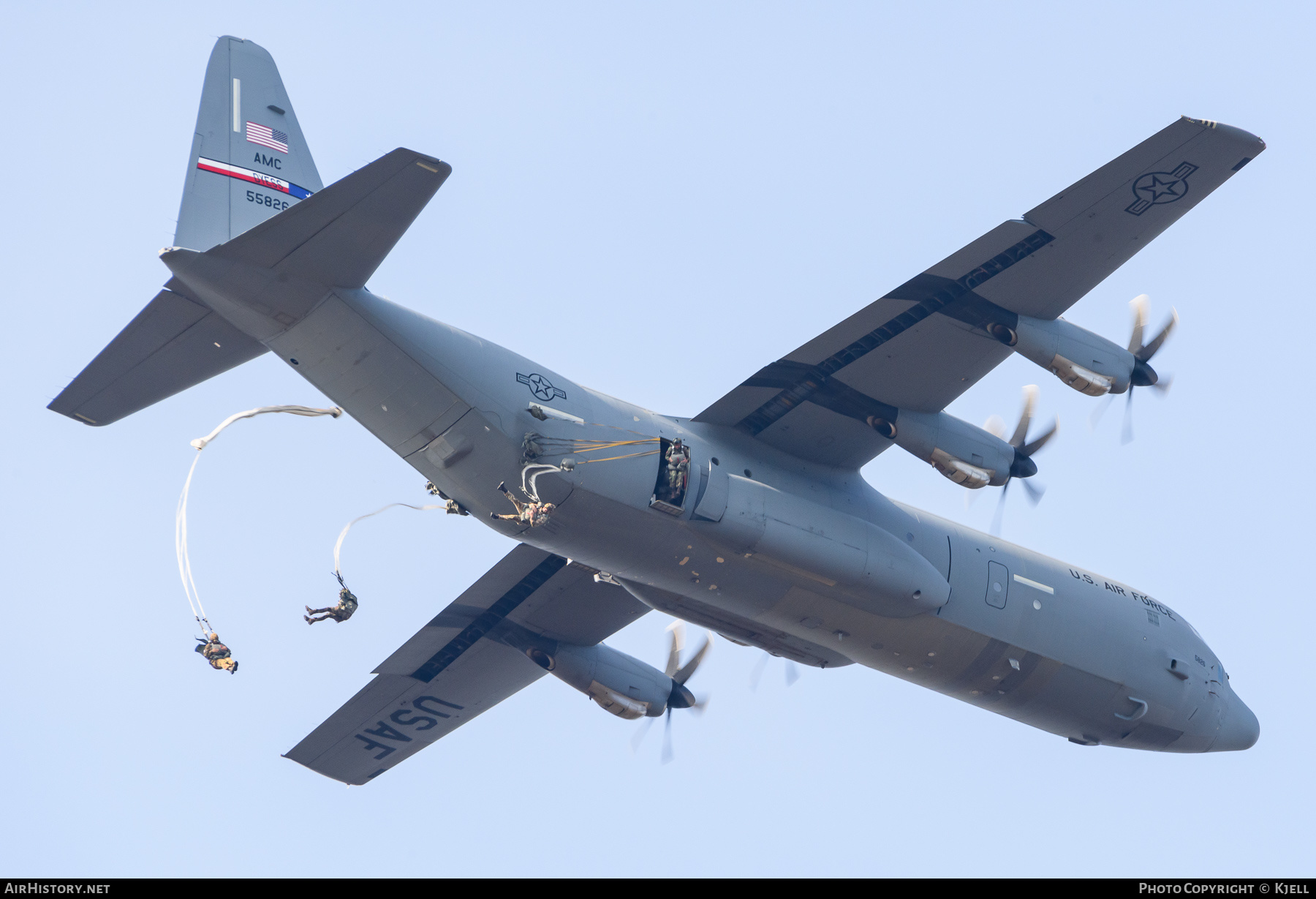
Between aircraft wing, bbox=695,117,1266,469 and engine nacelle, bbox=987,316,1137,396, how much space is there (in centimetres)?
18


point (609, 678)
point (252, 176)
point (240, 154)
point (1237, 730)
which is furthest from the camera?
point (1237, 730)

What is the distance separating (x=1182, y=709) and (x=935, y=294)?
30.9 ft

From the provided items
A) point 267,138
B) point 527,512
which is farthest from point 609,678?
point 267,138

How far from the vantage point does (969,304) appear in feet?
65.9

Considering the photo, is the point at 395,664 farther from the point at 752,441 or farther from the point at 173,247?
the point at 173,247

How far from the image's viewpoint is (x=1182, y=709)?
2461cm

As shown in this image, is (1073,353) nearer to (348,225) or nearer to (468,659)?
(348,225)

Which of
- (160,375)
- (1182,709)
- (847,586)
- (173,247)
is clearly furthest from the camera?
(1182,709)

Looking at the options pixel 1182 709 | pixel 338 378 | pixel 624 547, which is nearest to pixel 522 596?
pixel 624 547

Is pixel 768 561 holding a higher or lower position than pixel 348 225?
lower

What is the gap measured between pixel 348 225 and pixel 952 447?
8.98 metres

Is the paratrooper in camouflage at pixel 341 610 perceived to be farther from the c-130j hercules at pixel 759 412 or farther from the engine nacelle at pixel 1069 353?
the engine nacelle at pixel 1069 353

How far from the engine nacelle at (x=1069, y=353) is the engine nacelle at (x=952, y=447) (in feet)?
4.64

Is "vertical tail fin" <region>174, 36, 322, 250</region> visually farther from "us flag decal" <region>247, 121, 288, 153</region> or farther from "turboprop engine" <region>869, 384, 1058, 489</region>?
"turboprop engine" <region>869, 384, 1058, 489</region>
